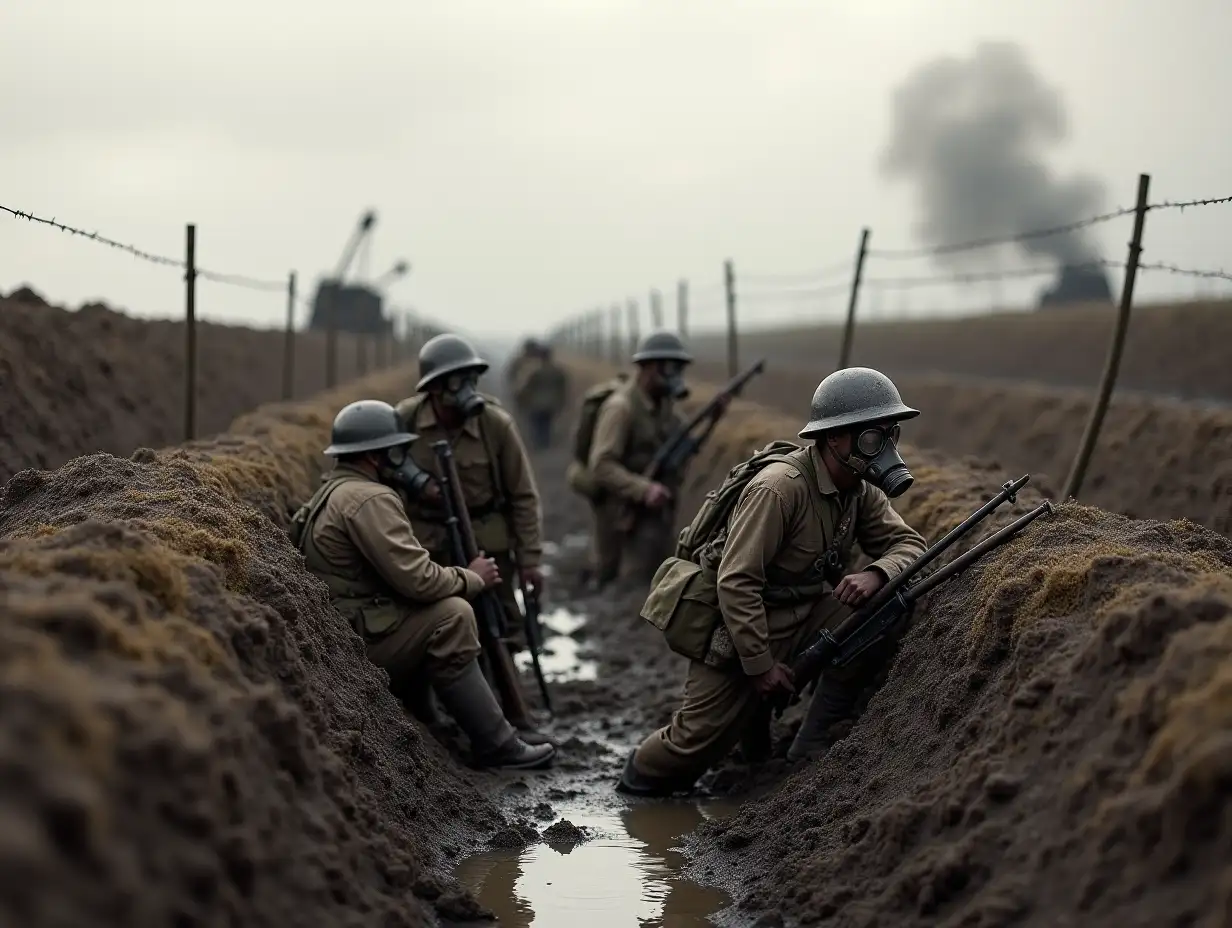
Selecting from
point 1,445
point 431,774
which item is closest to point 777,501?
point 431,774

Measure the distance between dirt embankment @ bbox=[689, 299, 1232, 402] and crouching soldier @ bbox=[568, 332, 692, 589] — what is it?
35.1 ft

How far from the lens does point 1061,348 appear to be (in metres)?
31.9

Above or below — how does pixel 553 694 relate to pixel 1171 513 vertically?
below

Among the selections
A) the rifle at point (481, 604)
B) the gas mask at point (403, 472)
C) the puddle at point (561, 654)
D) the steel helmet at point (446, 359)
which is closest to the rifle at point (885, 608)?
the rifle at point (481, 604)

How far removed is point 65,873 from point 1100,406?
276 inches

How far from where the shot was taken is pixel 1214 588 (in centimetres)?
475

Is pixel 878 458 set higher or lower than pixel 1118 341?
lower

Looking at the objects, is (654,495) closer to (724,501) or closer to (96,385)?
(724,501)

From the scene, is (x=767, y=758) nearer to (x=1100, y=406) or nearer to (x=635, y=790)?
(x=635, y=790)

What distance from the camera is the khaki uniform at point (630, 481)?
12.2 meters

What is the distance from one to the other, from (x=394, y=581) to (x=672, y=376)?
17.7 ft

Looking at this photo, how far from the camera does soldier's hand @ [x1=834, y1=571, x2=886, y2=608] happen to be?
6.66 m

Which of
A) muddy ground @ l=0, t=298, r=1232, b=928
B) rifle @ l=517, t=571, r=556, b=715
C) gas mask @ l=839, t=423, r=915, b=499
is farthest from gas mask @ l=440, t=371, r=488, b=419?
gas mask @ l=839, t=423, r=915, b=499

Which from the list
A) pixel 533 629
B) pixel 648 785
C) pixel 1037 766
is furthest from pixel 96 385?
pixel 1037 766
